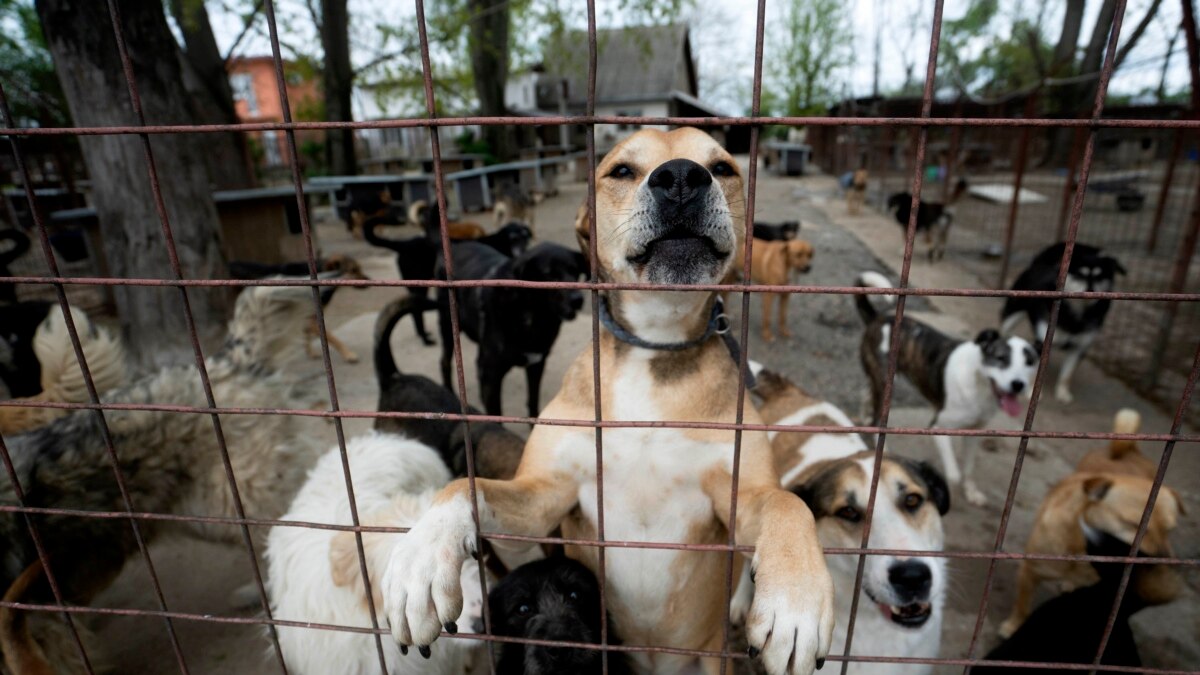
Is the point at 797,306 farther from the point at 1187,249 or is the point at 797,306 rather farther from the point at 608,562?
the point at 608,562

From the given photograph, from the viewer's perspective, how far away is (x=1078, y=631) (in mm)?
2314

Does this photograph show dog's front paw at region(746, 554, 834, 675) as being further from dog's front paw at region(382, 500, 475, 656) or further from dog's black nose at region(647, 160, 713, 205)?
dog's black nose at region(647, 160, 713, 205)

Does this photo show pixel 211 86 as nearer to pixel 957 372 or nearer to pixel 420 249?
pixel 420 249

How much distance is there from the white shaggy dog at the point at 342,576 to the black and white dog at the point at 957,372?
107 inches

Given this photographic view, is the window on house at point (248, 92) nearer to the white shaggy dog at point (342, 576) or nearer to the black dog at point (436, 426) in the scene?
the black dog at point (436, 426)

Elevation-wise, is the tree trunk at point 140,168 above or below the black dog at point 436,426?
above

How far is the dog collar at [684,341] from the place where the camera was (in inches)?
80.7

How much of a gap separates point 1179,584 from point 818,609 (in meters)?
2.13

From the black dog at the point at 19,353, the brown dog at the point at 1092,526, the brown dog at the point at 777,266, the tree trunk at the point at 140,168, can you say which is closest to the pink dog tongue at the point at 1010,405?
the brown dog at the point at 1092,526

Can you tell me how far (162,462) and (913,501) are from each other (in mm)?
3202

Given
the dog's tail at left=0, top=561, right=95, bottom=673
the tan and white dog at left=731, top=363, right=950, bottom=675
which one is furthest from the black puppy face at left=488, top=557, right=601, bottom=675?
the dog's tail at left=0, top=561, right=95, bottom=673

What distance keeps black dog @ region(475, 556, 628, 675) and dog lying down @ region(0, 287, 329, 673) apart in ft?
4.07

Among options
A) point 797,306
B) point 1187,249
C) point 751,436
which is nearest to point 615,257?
point 751,436

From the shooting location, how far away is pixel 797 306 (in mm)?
8047
